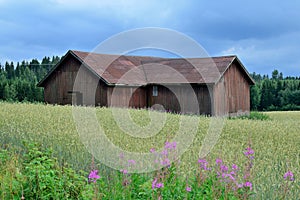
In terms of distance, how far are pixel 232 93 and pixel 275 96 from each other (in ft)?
136

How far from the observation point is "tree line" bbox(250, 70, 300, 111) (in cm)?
6350

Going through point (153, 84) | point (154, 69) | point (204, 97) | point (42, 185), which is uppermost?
point (154, 69)

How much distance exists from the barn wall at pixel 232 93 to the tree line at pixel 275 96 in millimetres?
33283

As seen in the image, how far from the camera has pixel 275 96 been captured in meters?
67.0

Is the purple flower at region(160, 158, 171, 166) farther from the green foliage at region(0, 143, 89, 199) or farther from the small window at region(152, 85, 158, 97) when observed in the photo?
the small window at region(152, 85, 158, 97)

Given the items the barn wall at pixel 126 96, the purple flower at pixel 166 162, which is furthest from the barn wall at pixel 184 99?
the purple flower at pixel 166 162

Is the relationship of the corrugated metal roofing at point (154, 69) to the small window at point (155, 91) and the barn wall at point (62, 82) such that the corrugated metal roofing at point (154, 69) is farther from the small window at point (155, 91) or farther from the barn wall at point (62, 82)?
the barn wall at point (62, 82)

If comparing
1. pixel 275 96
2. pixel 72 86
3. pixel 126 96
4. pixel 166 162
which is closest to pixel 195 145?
pixel 166 162

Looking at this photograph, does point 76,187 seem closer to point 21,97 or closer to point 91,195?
point 91,195

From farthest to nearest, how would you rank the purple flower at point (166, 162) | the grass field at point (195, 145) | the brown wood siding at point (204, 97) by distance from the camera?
the brown wood siding at point (204, 97)
the grass field at point (195, 145)
the purple flower at point (166, 162)

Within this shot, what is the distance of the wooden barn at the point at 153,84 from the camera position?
26703 mm

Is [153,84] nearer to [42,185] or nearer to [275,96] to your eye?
[42,185]

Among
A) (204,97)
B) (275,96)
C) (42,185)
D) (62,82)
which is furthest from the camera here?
(275,96)

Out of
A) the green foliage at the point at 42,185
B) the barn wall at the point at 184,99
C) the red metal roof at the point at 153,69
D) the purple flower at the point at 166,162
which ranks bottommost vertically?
the green foliage at the point at 42,185
